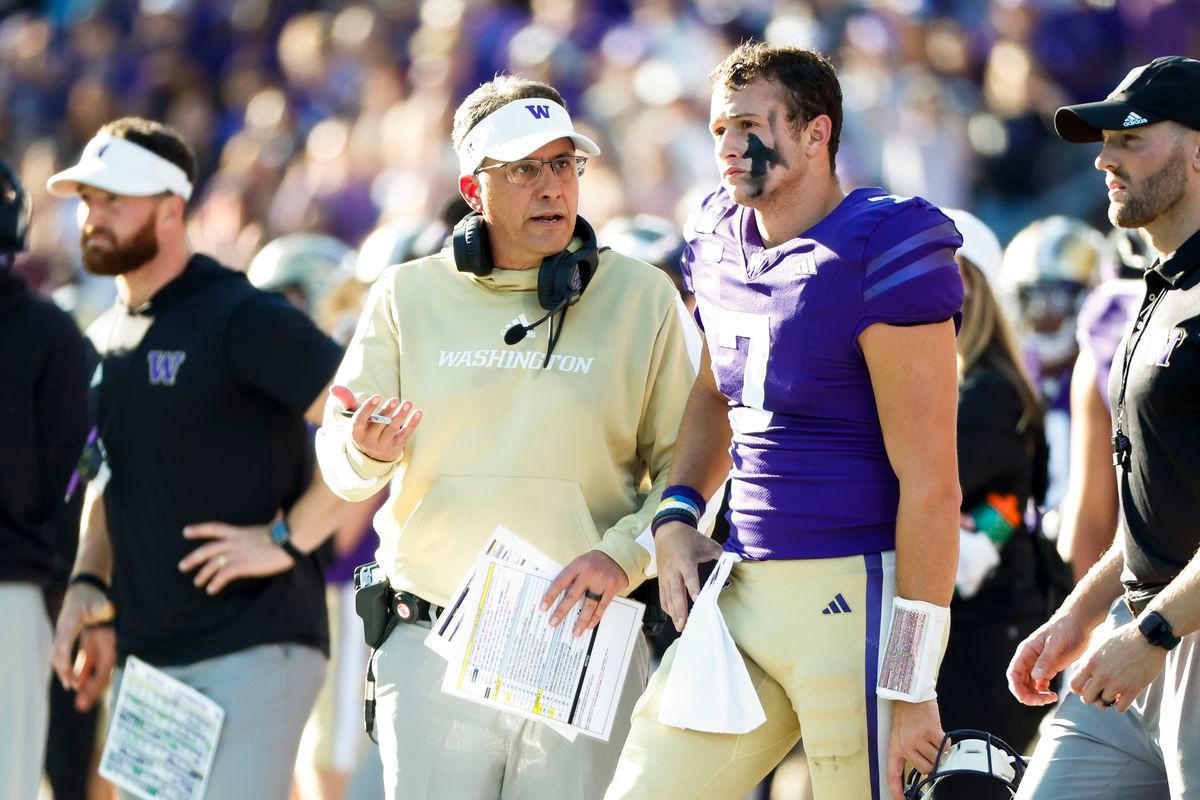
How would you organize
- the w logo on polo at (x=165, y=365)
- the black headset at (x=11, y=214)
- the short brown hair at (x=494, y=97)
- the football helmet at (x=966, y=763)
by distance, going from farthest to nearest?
the black headset at (x=11, y=214), the w logo on polo at (x=165, y=365), the short brown hair at (x=494, y=97), the football helmet at (x=966, y=763)

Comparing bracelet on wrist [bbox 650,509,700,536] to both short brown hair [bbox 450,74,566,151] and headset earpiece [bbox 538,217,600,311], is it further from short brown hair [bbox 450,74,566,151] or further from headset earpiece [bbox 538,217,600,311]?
short brown hair [bbox 450,74,566,151]

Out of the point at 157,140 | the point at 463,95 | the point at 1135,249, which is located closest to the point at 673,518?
the point at 1135,249

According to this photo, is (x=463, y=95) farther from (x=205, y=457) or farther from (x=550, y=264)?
(x=550, y=264)

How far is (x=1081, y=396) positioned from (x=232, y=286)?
2.53 metres

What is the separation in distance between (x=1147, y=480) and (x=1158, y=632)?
0.44 metres

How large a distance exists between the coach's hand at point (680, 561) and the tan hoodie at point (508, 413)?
132mm

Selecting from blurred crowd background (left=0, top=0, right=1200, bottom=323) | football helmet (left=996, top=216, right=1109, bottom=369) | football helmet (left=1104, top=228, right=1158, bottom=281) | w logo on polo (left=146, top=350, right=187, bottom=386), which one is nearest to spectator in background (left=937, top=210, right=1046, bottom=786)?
football helmet (left=1104, top=228, right=1158, bottom=281)

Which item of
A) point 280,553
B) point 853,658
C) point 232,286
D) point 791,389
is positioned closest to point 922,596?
point 853,658

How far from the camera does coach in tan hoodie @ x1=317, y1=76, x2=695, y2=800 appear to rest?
4117 millimetres

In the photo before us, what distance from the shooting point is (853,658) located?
3621 millimetres

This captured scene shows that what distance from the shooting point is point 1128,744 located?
3.78 metres

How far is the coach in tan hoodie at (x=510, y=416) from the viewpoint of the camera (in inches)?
162

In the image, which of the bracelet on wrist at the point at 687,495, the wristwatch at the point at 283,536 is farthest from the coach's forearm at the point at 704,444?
the wristwatch at the point at 283,536

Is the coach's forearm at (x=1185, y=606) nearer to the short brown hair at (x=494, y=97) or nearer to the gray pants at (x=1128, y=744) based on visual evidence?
the gray pants at (x=1128, y=744)
